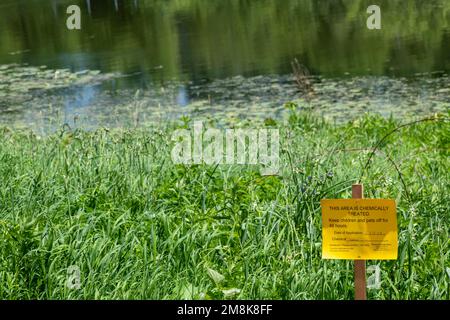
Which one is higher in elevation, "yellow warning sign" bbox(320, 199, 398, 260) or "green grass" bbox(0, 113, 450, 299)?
"yellow warning sign" bbox(320, 199, 398, 260)

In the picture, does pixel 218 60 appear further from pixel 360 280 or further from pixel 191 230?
pixel 360 280

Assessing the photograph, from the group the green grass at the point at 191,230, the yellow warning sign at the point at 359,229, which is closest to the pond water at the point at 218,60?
the green grass at the point at 191,230

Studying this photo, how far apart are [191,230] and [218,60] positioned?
8489 mm

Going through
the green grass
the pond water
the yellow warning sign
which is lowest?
the pond water

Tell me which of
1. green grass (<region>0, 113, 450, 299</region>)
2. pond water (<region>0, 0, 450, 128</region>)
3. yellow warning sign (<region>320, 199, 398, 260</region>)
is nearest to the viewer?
yellow warning sign (<region>320, 199, 398, 260</region>)

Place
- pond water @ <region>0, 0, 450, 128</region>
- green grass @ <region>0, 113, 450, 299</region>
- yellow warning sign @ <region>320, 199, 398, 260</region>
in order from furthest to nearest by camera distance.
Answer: pond water @ <region>0, 0, 450, 128</region> < green grass @ <region>0, 113, 450, 299</region> < yellow warning sign @ <region>320, 199, 398, 260</region>

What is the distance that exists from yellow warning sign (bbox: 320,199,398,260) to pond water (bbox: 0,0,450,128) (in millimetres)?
2988

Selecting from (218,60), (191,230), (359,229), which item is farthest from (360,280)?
(218,60)

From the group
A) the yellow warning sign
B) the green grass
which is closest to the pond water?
the green grass

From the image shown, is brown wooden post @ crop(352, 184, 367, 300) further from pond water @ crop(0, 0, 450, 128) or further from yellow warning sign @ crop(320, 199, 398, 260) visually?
pond water @ crop(0, 0, 450, 128)

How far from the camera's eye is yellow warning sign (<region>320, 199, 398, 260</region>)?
2.28 meters

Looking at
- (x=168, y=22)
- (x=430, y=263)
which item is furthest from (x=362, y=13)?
(x=430, y=263)

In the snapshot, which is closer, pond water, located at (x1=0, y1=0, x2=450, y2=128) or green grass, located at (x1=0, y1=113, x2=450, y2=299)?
green grass, located at (x1=0, y1=113, x2=450, y2=299)

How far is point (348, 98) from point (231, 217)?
17.5 feet
